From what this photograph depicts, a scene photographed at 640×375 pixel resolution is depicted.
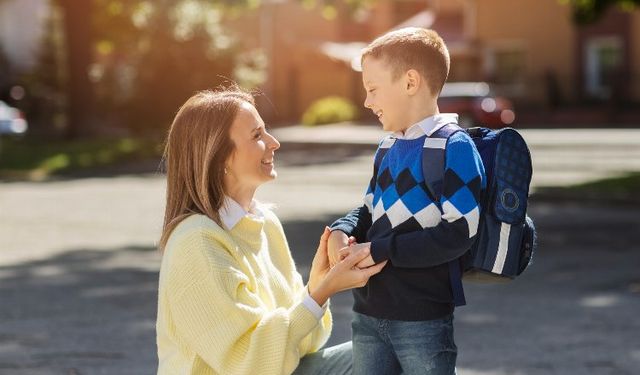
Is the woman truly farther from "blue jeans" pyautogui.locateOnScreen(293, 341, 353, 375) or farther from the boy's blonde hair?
the boy's blonde hair

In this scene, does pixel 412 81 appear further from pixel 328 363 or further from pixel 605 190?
pixel 605 190

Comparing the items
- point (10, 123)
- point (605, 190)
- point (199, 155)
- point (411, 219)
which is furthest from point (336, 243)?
point (10, 123)

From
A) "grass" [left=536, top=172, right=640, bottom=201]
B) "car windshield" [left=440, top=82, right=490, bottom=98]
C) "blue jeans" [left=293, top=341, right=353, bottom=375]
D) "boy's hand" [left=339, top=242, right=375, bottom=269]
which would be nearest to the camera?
"boy's hand" [left=339, top=242, right=375, bottom=269]

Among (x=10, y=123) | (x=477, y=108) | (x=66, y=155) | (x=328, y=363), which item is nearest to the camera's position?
(x=328, y=363)

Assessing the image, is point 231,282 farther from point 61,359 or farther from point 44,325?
point 44,325

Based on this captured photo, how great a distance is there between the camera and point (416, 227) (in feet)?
11.1

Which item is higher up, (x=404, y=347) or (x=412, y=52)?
(x=412, y=52)

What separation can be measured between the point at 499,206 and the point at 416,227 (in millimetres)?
234

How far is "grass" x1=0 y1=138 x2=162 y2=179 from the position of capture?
24219mm

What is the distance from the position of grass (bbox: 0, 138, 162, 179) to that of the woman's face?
18.9 metres

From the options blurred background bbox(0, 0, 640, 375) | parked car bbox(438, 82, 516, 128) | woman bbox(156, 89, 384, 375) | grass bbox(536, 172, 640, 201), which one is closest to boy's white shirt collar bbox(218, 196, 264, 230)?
woman bbox(156, 89, 384, 375)

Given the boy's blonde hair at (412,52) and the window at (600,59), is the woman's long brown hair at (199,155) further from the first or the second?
the window at (600,59)

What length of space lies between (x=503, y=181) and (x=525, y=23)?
153ft

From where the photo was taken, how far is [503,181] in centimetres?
336
